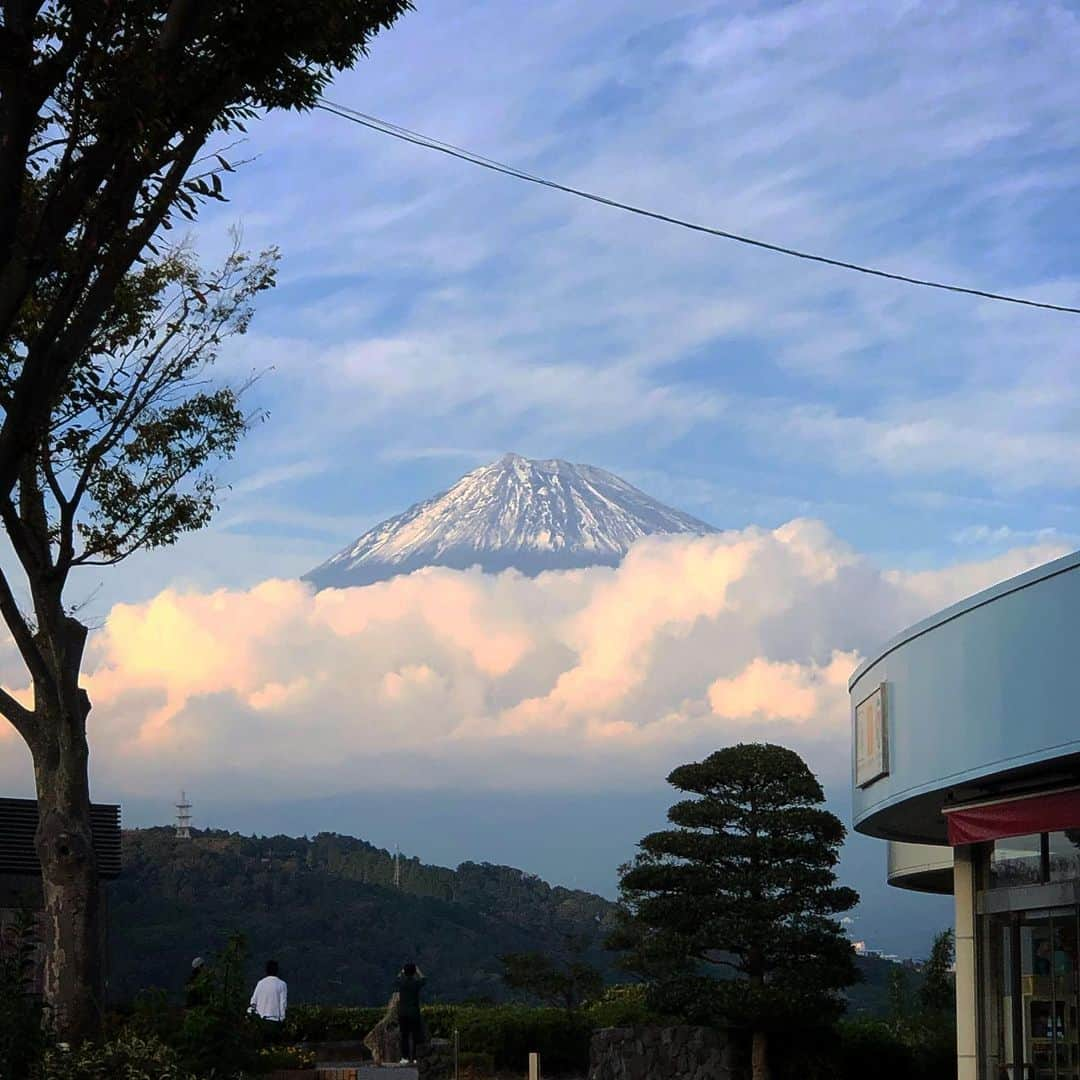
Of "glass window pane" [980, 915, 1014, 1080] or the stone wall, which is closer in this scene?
"glass window pane" [980, 915, 1014, 1080]

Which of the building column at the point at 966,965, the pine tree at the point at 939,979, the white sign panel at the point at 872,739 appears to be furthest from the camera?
the pine tree at the point at 939,979

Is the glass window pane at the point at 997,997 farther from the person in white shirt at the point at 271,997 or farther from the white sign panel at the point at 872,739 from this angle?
the person in white shirt at the point at 271,997

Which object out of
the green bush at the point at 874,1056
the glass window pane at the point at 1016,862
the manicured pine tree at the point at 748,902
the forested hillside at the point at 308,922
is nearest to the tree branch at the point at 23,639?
the glass window pane at the point at 1016,862

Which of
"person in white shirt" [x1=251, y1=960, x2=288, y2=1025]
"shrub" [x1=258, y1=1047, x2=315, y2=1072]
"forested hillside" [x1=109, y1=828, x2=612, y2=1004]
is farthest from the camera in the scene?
"forested hillside" [x1=109, y1=828, x2=612, y2=1004]

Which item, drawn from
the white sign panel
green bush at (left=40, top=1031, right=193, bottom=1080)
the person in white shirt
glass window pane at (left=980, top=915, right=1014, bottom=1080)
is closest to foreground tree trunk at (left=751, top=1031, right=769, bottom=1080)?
the person in white shirt

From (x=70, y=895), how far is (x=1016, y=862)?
8.27m

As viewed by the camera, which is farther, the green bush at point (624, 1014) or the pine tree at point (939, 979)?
the pine tree at point (939, 979)

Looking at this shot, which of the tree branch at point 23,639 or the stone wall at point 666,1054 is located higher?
the tree branch at point 23,639

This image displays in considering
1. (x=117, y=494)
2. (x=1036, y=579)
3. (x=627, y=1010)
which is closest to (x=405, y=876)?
(x=627, y=1010)

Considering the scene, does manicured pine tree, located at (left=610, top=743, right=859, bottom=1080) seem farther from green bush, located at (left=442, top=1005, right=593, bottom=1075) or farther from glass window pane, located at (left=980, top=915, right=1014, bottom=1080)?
glass window pane, located at (left=980, top=915, right=1014, bottom=1080)

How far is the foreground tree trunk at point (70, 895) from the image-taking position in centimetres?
1528

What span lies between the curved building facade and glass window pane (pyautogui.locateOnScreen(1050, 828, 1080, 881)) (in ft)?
0.04

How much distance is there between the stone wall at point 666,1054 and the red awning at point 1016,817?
11636mm

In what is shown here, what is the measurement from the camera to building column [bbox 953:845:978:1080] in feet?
52.5
